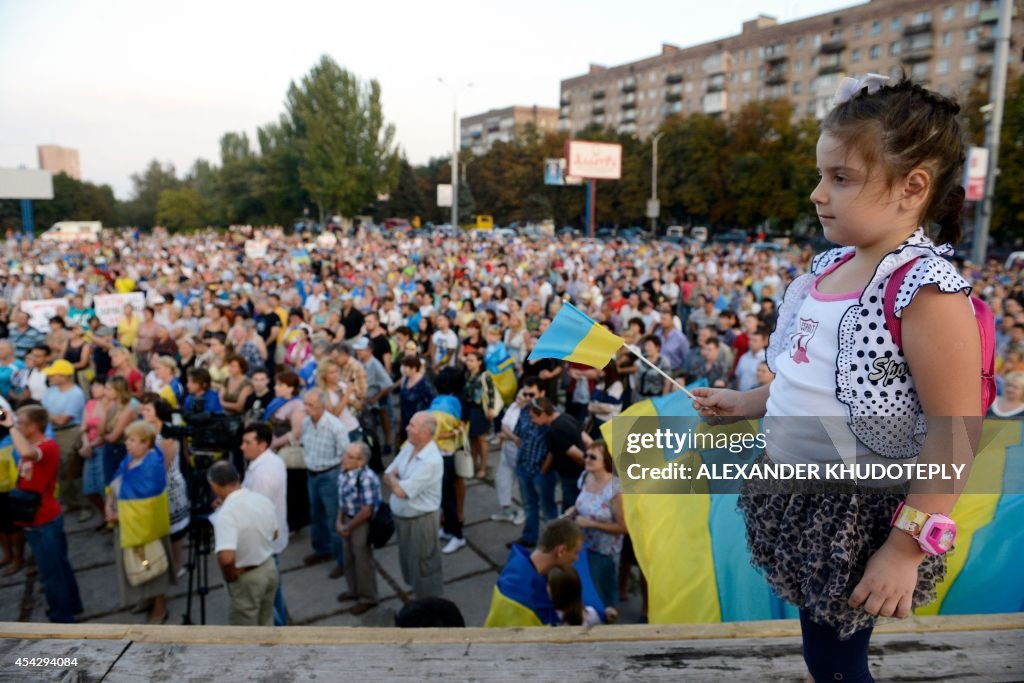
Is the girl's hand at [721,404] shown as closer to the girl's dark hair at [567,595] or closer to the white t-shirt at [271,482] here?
the girl's dark hair at [567,595]

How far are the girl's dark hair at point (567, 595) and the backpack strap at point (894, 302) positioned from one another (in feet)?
9.52

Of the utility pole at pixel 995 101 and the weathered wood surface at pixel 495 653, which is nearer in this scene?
the weathered wood surface at pixel 495 653

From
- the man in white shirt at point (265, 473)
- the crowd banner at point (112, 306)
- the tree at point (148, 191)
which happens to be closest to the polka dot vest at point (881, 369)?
the man in white shirt at point (265, 473)

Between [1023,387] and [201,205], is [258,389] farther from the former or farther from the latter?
[201,205]

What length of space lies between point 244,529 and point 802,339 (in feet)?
13.1

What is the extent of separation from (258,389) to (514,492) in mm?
3083

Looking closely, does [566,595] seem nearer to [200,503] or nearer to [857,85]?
[857,85]

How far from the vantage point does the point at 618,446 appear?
2.33m

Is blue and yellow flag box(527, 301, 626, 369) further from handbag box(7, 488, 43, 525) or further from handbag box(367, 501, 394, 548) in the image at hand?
handbag box(7, 488, 43, 525)

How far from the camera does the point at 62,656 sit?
1.92 metres

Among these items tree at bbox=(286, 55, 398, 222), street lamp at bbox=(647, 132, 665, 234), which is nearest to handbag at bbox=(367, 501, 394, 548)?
street lamp at bbox=(647, 132, 665, 234)

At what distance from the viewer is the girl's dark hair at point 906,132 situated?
1242 millimetres

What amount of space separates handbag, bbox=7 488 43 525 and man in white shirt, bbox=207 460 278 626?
151cm

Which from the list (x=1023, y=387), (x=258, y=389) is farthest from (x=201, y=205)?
(x=1023, y=387)
